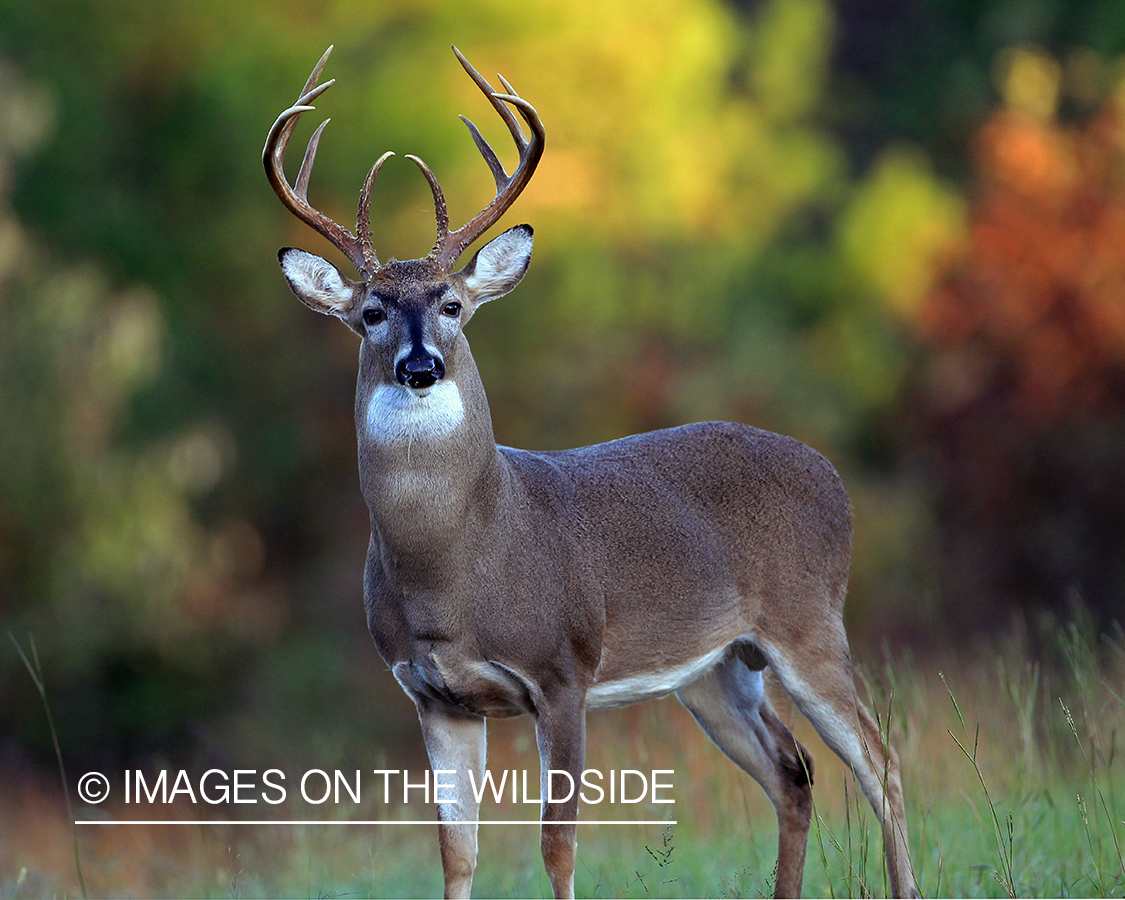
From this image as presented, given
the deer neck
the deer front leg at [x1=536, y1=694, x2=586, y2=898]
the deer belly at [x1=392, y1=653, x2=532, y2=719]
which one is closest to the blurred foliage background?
the deer belly at [x1=392, y1=653, x2=532, y2=719]

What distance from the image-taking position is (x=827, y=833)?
448 centimetres

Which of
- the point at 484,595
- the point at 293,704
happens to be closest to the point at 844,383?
the point at 293,704

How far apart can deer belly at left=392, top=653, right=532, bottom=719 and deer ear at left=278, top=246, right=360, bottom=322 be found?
106cm

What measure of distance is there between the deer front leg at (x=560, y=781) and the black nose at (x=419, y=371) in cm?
100

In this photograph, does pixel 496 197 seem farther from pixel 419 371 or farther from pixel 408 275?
pixel 419 371

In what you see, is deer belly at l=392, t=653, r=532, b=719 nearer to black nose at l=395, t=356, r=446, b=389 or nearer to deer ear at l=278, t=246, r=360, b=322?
black nose at l=395, t=356, r=446, b=389

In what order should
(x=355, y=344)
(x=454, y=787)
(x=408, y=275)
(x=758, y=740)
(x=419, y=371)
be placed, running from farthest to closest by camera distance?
1. (x=355, y=344)
2. (x=758, y=740)
3. (x=454, y=787)
4. (x=408, y=275)
5. (x=419, y=371)

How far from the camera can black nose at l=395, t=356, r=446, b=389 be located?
4.04m

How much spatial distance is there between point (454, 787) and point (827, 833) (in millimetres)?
1111

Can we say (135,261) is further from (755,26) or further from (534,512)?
(534,512)

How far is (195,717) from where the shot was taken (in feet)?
46.2

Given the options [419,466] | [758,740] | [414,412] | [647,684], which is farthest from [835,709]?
[414,412]

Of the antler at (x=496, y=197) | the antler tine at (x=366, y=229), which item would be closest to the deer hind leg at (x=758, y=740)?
the antler at (x=496, y=197)

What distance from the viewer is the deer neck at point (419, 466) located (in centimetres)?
426
